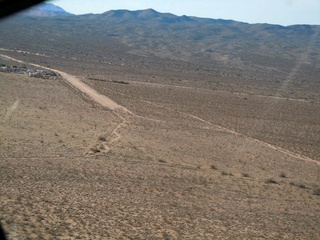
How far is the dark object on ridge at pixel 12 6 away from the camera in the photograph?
17.6ft

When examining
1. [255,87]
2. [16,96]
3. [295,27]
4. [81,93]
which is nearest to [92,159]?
[16,96]

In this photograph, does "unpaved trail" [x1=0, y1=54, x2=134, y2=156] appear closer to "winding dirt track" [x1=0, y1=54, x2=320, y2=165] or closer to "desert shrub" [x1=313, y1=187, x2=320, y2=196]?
"winding dirt track" [x1=0, y1=54, x2=320, y2=165]

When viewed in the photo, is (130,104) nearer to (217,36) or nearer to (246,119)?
(246,119)

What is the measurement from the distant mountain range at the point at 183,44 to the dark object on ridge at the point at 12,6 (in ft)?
218

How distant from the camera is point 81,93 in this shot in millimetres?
35656

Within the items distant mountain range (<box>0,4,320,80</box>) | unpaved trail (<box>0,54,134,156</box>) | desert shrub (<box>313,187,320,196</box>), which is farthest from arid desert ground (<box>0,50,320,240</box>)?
distant mountain range (<box>0,4,320,80</box>)

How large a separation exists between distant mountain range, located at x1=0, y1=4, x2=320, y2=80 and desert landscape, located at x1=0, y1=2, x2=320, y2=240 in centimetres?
4077

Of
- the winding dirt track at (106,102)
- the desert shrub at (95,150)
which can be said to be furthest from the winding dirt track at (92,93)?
the desert shrub at (95,150)

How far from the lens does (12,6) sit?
216 inches

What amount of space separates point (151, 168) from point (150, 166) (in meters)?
0.30

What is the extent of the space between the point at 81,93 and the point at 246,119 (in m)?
12.2

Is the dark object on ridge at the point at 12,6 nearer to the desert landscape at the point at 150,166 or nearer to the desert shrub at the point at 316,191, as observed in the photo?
the desert landscape at the point at 150,166

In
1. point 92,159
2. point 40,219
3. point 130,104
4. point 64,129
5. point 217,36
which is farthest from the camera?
point 217,36

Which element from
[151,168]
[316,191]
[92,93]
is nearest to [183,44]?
[92,93]
